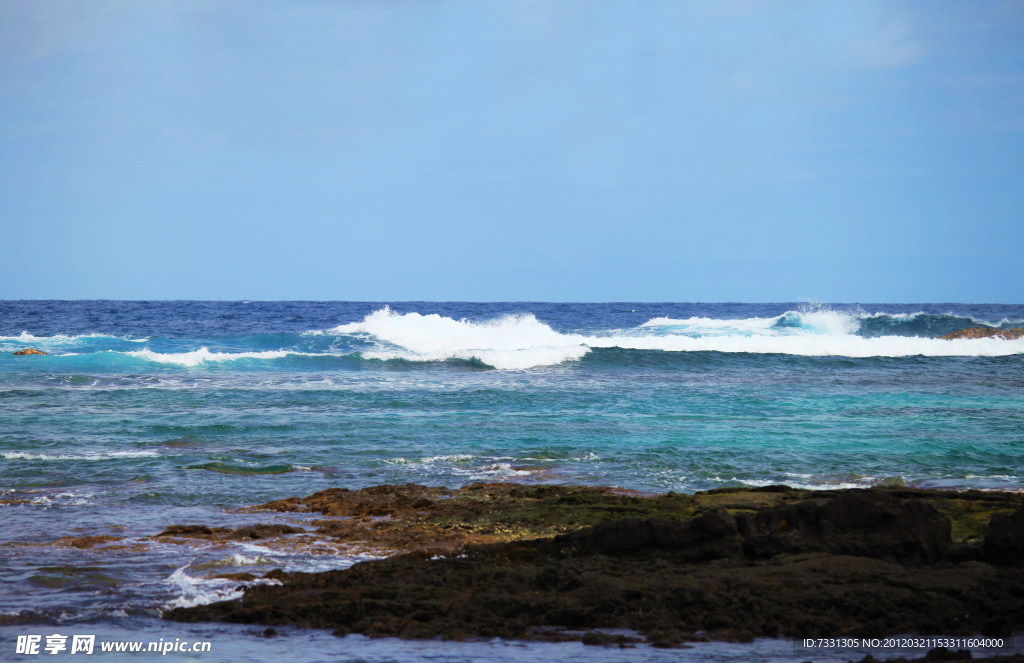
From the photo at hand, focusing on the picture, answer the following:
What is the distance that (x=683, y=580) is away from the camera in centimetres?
491

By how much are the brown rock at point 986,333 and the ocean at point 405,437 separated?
2.76m

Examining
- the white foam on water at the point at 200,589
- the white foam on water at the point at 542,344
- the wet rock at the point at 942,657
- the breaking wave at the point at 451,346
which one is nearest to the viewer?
the wet rock at the point at 942,657

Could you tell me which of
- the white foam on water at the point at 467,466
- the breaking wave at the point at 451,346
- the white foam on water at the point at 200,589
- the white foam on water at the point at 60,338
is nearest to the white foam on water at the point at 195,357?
the breaking wave at the point at 451,346

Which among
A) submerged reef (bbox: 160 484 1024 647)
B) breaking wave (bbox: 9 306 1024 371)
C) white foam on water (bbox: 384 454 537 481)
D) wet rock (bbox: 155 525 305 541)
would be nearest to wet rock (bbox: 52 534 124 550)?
wet rock (bbox: 155 525 305 541)

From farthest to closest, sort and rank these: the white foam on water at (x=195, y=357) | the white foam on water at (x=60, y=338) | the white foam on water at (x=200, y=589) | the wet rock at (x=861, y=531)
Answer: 1. the white foam on water at (x=60, y=338)
2. the white foam on water at (x=195, y=357)
3. the wet rock at (x=861, y=531)
4. the white foam on water at (x=200, y=589)

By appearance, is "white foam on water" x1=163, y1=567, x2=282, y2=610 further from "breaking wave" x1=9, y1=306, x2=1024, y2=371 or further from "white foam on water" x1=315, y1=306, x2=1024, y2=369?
"white foam on water" x1=315, y1=306, x2=1024, y2=369

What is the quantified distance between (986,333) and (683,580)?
3362 centimetres

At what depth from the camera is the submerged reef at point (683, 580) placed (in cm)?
436

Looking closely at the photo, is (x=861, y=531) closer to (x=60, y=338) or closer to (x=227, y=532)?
(x=227, y=532)

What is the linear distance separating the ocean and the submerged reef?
0.79 feet

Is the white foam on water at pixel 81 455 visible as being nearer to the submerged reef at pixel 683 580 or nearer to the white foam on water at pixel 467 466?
the white foam on water at pixel 467 466

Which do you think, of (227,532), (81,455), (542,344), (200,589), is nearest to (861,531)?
(200,589)

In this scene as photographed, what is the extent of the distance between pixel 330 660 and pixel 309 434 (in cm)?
883

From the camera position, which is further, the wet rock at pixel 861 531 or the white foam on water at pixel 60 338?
the white foam on water at pixel 60 338
